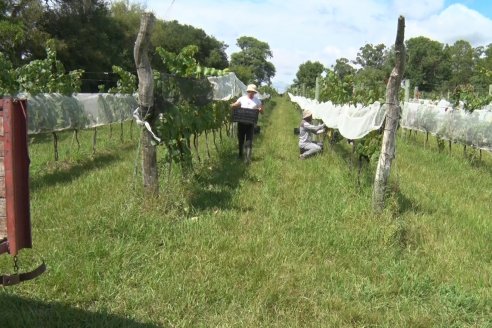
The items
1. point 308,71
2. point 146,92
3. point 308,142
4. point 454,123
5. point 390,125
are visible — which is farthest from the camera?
point 308,71

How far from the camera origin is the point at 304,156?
9.77m

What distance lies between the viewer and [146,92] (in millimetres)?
5402

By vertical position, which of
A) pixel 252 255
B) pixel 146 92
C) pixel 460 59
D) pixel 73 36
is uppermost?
pixel 460 59

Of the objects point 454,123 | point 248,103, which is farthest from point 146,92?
point 454,123

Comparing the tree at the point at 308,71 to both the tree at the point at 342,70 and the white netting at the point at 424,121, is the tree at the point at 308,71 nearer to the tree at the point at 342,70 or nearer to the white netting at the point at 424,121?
the tree at the point at 342,70

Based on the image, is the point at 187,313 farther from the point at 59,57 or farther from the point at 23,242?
the point at 59,57

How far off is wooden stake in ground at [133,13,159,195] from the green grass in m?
0.24

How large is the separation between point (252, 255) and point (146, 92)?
2282mm

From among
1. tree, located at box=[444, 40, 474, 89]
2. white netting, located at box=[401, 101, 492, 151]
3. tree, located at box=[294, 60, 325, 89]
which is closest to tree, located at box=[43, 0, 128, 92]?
white netting, located at box=[401, 101, 492, 151]

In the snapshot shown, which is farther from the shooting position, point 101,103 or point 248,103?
point 101,103

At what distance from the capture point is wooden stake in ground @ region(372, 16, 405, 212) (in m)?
5.44

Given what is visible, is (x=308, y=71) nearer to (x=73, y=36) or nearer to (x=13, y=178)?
(x=73, y=36)

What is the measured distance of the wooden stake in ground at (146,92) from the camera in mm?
5273

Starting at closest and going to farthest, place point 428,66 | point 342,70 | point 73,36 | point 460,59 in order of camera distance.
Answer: point 342,70
point 73,36
point 428,66
point 460,59
